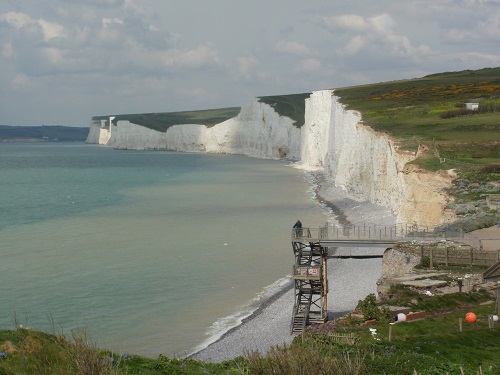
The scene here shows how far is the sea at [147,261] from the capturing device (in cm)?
2817

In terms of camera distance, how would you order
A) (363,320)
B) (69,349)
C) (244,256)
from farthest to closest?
(244,256)
(363,320)
(69,349)

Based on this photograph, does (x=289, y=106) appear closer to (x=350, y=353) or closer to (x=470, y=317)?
(x=470, y=317)

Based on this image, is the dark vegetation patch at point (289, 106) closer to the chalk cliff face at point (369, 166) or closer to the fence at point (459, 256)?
the chalk cliff face at point (369, 166)

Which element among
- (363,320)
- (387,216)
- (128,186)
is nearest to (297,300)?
(363,320)

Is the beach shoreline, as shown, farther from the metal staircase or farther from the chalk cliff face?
the chalk cliff face

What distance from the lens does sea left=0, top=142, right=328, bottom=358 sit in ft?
92.4

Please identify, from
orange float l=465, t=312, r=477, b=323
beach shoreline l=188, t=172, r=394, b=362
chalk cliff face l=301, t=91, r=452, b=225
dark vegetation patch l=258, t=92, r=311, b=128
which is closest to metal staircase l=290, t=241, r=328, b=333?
beach shoreline l=188, t=172, r=394, b=362

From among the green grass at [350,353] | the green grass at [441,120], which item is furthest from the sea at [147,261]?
the green grass at [441,120]

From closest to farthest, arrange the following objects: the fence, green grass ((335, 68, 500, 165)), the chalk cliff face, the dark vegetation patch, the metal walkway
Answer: the fence, the metal walkway, the chalk cliff face, green grass ((335, 68, 500, 165)), the dark vegetation patch

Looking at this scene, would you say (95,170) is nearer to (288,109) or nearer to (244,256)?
(288,109)

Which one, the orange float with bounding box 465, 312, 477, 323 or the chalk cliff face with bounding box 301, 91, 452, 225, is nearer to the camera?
the orange float with bounding box 465, 312, 477, 323

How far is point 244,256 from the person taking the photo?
1625 inches

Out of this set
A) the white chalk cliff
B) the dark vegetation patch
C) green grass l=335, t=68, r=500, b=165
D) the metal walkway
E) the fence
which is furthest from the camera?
the dark vegetation patch

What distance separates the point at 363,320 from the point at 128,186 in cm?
7600
